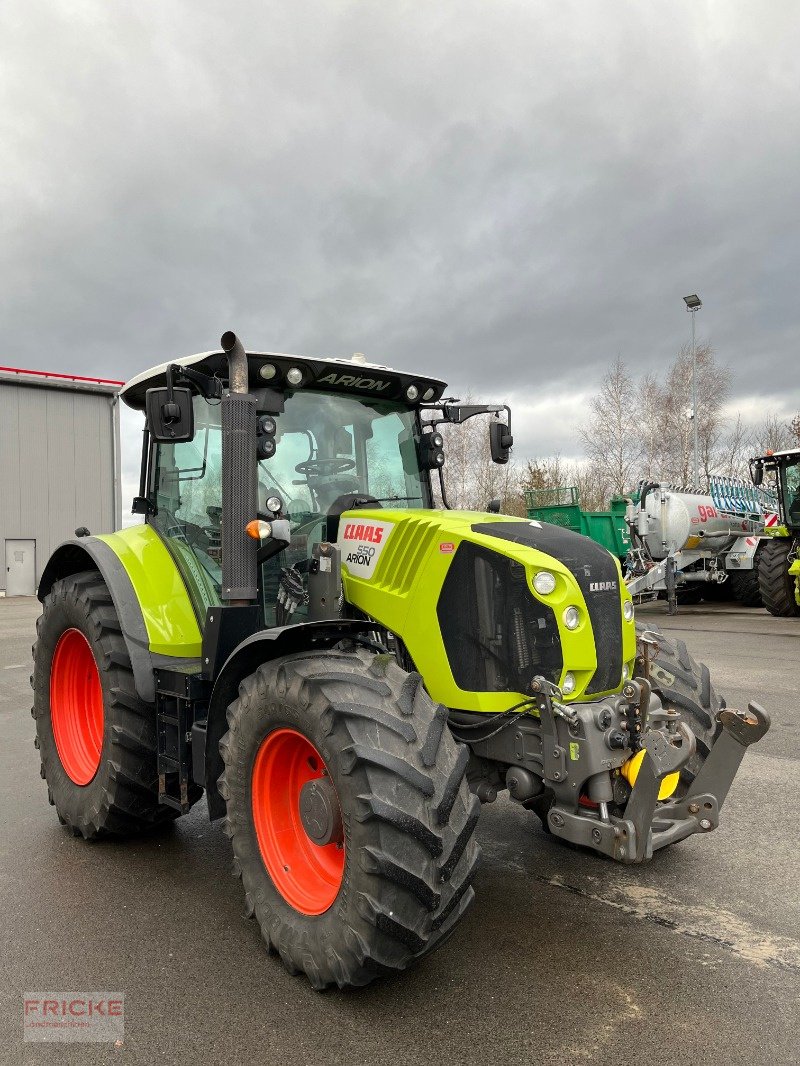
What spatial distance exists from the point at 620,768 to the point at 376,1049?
1.26 meters

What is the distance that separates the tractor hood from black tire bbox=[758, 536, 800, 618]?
1280 centimetres

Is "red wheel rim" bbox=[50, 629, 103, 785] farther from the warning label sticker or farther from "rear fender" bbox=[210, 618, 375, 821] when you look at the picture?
the warning label sticker

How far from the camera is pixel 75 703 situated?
4.82m

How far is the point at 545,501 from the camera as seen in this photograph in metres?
24.1

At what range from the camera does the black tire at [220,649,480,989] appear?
2598 mm

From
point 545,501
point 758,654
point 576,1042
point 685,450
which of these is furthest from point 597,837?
point 685,450

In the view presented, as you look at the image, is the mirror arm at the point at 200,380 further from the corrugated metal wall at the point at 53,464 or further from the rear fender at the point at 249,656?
the corrugated metal wall at the point at 53,464

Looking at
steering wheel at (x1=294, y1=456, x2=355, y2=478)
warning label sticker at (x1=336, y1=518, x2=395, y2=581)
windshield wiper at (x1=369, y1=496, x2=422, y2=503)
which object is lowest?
warning label sticker at (x1=336, y1=518, x2=395, y2=581)

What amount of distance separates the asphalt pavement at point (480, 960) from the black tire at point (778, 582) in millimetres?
11194

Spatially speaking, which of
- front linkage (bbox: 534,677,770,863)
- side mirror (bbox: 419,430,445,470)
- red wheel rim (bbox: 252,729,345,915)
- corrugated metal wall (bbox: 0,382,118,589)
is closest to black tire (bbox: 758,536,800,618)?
side mirror (bbox: 419,430,445,470)

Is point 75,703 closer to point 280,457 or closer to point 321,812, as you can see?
point 280,457

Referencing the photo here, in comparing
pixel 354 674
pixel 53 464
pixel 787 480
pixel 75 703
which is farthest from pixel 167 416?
pixel 53 464

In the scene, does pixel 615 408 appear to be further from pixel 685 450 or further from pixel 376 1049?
pixel 376 1049

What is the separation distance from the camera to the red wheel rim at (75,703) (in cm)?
467
